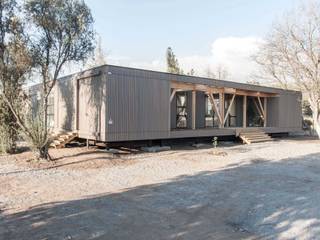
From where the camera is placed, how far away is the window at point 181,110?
18.1 meters

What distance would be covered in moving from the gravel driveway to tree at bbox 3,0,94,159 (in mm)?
1253

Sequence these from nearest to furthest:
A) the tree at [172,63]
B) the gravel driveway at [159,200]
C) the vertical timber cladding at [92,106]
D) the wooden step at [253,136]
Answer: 1. the gravel driveway at [159,200]
2. the vertical timber cladding at [92,106]
3. the wooden step at [253,136]
4. the tree at [172,63]

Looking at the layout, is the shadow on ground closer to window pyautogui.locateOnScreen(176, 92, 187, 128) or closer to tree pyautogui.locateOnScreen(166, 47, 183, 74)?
window pyautogui.locateOnScreen(176, 92, 187, 128)

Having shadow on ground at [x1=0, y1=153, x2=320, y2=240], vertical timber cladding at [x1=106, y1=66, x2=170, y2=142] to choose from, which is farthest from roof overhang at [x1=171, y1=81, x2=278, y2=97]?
shadow on ground at [x1=0, y1=153, x2=320, y2=240]

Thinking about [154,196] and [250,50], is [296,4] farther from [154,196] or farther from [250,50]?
[154,196]

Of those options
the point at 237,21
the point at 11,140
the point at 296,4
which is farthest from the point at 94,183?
the point at 296,4

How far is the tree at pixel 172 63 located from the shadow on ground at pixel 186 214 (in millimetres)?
24322

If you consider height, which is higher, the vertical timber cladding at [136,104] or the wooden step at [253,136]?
the vertical timber cladding at [136,104]

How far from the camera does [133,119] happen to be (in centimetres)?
1345

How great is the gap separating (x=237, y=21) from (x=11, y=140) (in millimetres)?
14300

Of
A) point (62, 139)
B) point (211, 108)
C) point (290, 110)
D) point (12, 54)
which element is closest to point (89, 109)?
point (62, 139)

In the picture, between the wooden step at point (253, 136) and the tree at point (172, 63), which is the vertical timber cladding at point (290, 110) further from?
the tree at point (172, 63)

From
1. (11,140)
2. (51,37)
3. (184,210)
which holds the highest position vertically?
(51,37)

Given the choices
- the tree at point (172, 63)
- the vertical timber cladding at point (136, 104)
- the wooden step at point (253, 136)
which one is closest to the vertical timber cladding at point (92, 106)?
the vertical timber cladding at point (136, 104)
